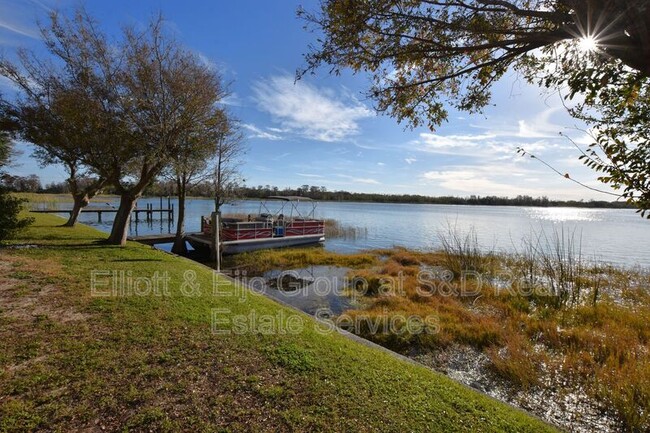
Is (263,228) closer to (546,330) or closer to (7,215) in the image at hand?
(7,215)

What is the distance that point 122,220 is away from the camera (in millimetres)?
12039

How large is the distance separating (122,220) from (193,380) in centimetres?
1104

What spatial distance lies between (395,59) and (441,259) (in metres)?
15.3

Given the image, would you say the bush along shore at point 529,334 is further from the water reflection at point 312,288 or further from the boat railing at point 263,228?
the boat railing at point 263,228

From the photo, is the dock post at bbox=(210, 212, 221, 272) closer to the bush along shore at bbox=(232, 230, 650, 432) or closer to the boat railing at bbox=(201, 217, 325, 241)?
the boat railing at bbox=(201, 217, 325, 241)

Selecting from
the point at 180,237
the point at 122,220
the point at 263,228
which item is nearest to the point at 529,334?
the point at 122,220

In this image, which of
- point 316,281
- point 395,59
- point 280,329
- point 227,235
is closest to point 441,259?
point 316,281

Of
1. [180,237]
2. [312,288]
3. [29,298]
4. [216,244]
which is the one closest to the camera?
[29,298]

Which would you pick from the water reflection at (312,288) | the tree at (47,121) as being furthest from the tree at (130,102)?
the water reflection at (312,288)

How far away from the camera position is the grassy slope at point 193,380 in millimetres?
2650

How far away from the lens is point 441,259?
17.0 m

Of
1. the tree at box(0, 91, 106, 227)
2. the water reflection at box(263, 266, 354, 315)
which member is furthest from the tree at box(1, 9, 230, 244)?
the water reflection at box(263, 266, 354, 315)

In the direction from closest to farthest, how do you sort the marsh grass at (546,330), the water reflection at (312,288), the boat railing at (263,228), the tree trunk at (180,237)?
1. the marsh grass at (546,330)
2. the water reflection at (312,288)
3. the tree trunk at (180,237)
4. the boat railing at (263,228)

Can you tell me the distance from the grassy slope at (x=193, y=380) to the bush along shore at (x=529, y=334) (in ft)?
5.63
